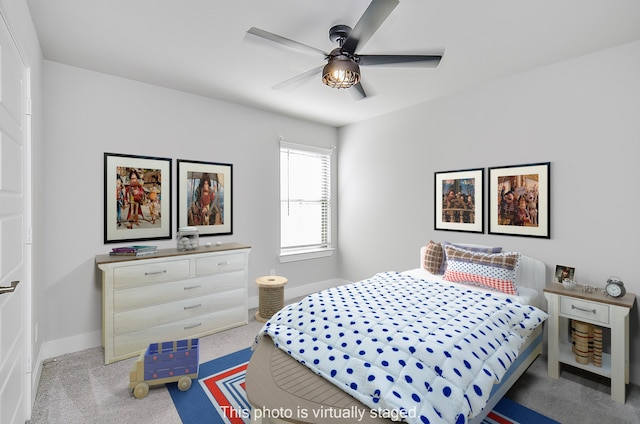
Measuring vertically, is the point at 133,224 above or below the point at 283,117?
below

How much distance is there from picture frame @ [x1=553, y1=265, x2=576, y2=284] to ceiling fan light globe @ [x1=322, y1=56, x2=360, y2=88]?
7.65 ft

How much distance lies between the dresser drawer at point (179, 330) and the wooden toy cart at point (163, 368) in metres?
0.56

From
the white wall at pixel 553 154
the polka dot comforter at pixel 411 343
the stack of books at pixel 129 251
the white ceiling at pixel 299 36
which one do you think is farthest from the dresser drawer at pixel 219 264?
the white wall at pixel 553 154

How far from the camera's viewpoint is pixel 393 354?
1.60 metres

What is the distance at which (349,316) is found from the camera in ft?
6.66

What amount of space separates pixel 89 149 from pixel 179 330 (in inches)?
77.8

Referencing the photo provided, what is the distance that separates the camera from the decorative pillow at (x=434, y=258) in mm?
3404

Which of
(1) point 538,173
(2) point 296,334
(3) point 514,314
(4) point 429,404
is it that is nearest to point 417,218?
(1) point 538,173

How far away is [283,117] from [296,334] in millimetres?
3272

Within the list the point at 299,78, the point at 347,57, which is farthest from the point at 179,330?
the point at 347,57

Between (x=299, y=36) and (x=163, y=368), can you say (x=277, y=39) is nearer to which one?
(x=299, y=36)

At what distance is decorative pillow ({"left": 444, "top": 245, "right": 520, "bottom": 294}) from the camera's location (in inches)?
Answer: 108

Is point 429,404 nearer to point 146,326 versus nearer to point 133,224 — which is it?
point 146,326

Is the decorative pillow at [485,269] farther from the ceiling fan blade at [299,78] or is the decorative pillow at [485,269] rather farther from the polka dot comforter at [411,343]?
the ceiling fan blade at [299,78]
